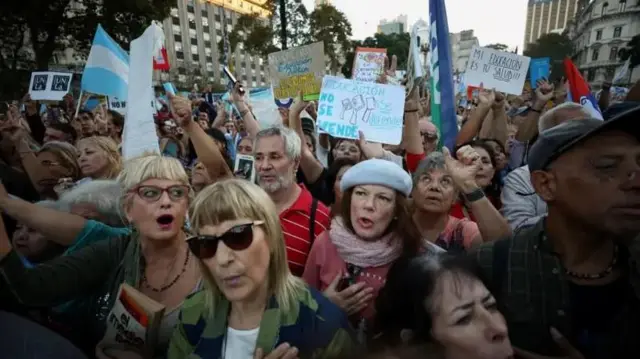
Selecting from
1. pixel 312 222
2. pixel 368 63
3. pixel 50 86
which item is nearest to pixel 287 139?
pixel 312 222

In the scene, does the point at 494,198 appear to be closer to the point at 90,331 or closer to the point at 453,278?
the point at 453,278

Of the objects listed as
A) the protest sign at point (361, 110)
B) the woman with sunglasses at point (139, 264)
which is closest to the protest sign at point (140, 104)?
the woman with sunglasses at point (139, 264)

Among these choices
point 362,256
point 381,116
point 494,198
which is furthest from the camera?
point 381,116

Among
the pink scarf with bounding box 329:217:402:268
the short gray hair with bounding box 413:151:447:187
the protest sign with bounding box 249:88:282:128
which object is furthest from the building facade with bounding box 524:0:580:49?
the pink scarf with bounding box 329:217:402:268

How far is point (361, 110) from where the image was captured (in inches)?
163

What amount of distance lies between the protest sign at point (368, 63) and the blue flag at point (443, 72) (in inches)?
162

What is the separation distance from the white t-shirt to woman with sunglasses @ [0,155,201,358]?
389mm

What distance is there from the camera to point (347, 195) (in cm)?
237

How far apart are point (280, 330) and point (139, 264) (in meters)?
0.91

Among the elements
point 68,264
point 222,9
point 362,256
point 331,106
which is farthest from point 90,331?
point 222,9

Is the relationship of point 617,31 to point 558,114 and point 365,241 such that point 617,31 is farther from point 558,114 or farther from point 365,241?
point 365,241

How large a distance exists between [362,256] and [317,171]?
161cm

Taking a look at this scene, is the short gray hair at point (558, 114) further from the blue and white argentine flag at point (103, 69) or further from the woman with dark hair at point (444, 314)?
the blue and white argentine flag at point (103, 69)

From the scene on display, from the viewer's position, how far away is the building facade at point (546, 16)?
429ft
